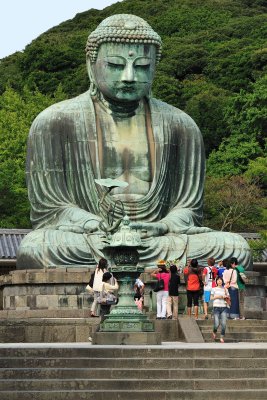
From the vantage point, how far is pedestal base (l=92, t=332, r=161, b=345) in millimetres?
18344

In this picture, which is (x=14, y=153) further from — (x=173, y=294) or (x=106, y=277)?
(x=106, y=277)

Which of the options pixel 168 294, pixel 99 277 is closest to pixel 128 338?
pixel 99 277

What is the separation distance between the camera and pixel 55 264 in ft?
78.8

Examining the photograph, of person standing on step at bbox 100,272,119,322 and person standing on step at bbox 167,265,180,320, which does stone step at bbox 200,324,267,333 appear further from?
person standing on step at bbox 100,272,119,322

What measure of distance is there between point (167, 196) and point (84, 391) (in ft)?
34.8

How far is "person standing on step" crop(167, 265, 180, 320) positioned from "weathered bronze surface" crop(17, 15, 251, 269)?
129 inches

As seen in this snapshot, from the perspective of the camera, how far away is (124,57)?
25.1m

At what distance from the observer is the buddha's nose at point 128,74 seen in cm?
2497

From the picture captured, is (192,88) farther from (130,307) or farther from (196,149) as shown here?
(130,307)

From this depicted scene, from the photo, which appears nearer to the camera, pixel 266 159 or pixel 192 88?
pixel 266 159

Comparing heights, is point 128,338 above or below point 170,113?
below

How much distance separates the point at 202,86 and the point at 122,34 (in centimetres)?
3828

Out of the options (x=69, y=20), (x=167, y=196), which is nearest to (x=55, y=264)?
(x=167, y=196)

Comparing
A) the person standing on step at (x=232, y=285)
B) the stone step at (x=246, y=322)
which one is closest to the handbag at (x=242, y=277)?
the person standing on step at (x=232, y=285)
